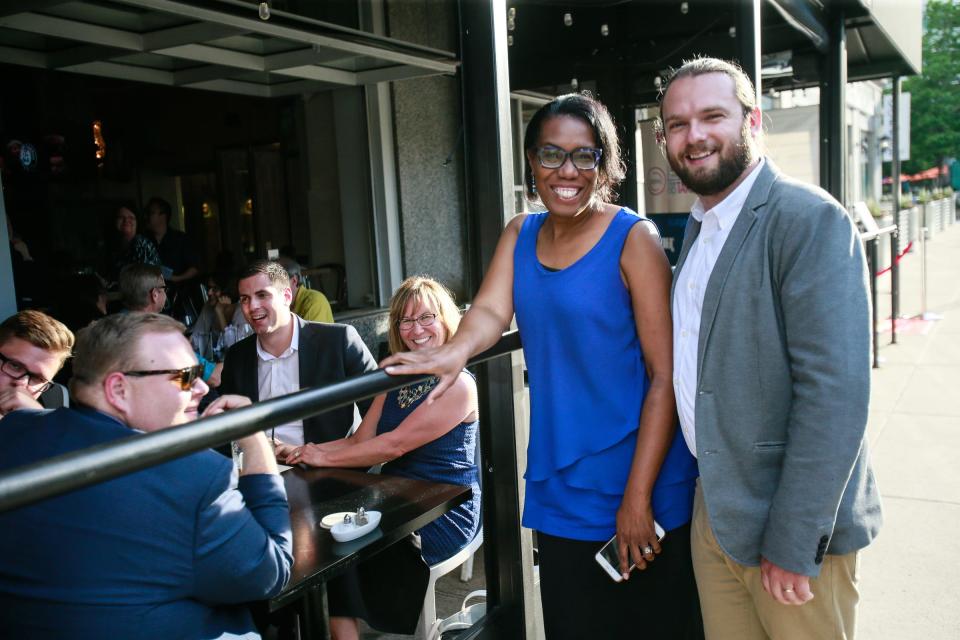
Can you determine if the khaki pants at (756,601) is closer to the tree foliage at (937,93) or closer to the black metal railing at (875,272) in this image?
the black metal railing at (875,272)

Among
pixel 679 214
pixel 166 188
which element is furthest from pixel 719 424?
pixel 166 188

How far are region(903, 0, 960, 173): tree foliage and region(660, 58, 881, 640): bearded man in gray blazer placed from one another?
40410 millimetres

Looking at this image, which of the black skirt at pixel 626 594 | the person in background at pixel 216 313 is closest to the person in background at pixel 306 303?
the person in background at pixel 216 313

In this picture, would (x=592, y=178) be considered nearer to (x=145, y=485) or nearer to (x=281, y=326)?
(x=145, y=485)

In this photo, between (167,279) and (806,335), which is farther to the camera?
(167,279)

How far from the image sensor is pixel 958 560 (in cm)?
364

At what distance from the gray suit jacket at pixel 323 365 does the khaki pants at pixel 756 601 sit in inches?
81.6

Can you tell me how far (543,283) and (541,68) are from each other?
6053mm

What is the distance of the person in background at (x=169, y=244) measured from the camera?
7.21m

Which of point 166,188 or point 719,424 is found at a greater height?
point 166,188

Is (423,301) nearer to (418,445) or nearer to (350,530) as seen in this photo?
(418,445)

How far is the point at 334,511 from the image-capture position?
104 inches

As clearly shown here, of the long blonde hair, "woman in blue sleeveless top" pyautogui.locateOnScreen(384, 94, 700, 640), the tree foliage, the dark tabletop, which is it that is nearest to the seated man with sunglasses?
the dark tabletop

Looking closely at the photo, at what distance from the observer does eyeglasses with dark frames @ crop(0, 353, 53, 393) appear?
10.1 ft
